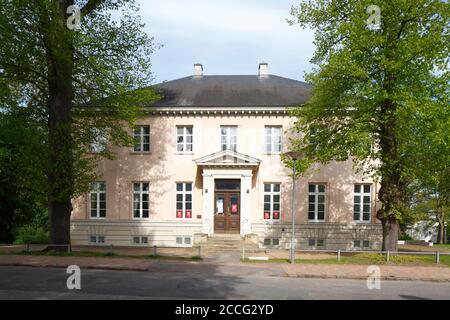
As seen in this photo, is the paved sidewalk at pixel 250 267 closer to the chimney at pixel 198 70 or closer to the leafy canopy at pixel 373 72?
the leafy canopy at pixel 373 72

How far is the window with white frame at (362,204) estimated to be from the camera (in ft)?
77.4

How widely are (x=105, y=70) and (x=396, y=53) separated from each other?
41.3 ft

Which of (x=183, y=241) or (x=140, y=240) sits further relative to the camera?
(x=140, y=240)

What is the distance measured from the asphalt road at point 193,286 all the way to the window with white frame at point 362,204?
1062cm

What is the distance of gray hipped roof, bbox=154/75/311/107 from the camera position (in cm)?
2377

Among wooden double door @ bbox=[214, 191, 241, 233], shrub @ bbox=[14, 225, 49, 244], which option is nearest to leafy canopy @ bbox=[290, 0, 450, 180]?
wooden double door @ bbox=[214, 191, 241, 233]

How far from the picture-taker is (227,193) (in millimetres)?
23484

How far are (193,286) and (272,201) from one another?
13230 mm

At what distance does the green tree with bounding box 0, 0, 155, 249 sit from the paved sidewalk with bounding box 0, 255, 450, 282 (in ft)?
8.93

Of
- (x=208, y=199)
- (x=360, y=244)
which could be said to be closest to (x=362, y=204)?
(x=360, y=244)

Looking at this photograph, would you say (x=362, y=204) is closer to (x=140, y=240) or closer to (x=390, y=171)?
(x=390, y=171)

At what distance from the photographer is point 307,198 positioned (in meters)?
23.5
